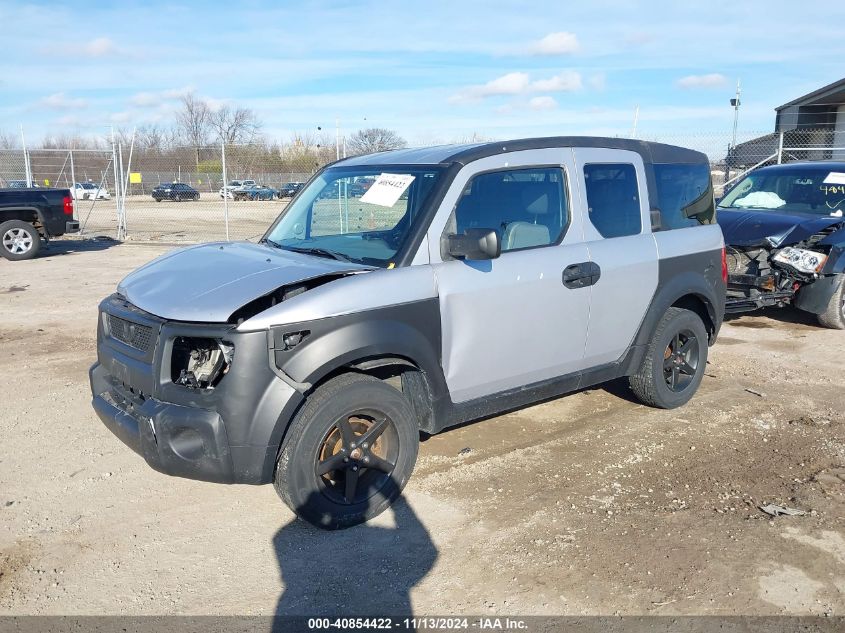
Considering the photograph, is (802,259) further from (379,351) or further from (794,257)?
(379,351)

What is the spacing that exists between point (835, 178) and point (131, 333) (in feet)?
27.3

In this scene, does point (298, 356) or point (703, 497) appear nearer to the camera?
point (298, 356)

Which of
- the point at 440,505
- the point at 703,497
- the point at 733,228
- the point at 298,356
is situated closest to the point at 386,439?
the point at 440,505

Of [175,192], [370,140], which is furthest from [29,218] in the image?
[175,192]

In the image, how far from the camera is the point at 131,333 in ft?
12.8

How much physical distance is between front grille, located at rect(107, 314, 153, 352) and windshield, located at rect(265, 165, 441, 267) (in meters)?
1.13

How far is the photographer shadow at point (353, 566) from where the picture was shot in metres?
3.23

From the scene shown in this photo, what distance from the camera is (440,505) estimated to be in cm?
414

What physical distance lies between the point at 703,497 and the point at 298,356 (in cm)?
253

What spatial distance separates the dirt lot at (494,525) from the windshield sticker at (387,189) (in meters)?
1.71

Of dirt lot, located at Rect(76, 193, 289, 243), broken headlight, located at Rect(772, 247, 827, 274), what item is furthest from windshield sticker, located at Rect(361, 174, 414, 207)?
dirt lot, located at Rect(76, 193, 289, 243)

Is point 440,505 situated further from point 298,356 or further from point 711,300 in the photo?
point 711,300

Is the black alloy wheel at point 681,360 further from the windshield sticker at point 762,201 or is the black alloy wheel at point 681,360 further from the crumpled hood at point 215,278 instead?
the windshield sticker at point 762,201

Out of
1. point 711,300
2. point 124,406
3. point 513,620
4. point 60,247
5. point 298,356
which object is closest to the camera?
point 513,620
